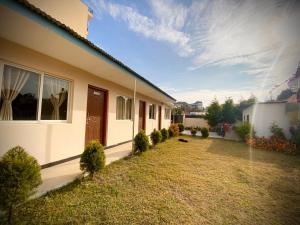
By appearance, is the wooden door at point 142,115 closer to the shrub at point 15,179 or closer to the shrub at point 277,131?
the shrub at point 15,179

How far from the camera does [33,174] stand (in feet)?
7.96

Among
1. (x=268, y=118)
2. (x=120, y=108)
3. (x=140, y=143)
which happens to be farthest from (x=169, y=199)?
(x=268, y=118)

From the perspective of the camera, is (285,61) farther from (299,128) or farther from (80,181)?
(80,181)

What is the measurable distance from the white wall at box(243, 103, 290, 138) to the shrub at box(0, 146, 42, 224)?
15.5m

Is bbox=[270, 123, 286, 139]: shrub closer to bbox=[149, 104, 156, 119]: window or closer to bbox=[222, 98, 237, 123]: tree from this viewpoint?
bbox=[222, 98, 237, 123]: tree

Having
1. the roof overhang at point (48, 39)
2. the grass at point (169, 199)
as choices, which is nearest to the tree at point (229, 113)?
the grass at point (169, 199)

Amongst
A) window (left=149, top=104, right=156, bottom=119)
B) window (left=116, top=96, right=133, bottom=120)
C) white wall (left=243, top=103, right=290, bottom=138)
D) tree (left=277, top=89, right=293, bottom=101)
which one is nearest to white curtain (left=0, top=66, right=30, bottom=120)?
window (left=116, top=96, right=133, bottom=120)

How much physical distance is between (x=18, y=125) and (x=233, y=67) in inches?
411

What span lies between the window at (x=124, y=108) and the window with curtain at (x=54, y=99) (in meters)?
3.21

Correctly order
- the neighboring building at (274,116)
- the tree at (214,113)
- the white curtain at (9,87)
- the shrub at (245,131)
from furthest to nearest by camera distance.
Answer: the tree at (214,113) → the shrub at (245,131) → the neighboring building at (274,116) → the white curtain at (9,87)

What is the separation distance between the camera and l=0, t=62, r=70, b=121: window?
3.58 metres

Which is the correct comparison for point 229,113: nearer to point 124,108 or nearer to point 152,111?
point 152,111

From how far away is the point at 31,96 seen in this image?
13.4 feet

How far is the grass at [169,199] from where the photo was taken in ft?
8.18
